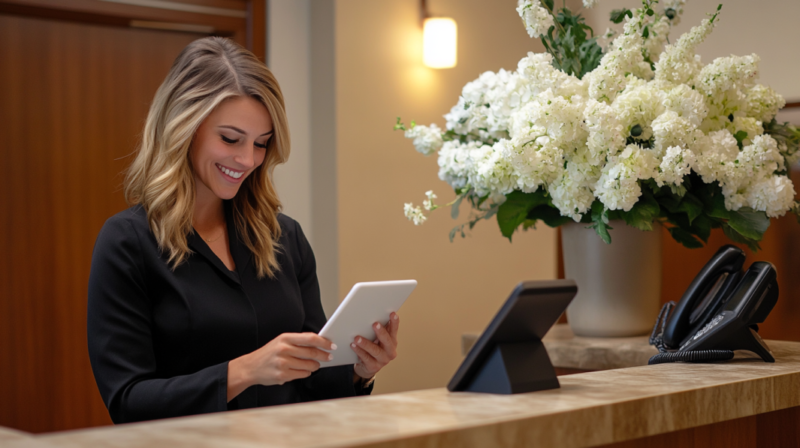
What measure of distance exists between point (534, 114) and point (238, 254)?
73cm

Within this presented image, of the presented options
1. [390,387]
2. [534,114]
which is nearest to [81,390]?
[390,387]

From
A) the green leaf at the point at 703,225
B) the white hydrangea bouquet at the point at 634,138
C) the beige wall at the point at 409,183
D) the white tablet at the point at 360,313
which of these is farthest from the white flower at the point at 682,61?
the beige wall at the point at 409,183

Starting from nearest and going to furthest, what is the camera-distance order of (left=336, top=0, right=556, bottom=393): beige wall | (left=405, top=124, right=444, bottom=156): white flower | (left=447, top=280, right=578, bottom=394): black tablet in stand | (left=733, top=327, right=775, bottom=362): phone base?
(left=447, top=280, right=578, bottom=394): black tablet in stand < (left=733, top=327, right=775, bottom=362): phone base < (left=405, top=124, right=444, bottom=156): white flower < (left=336, top=0, right=556, bottom=393): beige wall

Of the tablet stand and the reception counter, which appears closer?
the reception counter

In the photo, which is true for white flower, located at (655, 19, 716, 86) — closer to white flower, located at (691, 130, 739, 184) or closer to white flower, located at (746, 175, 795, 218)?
white flower, located at (691, 130, 739, 184)

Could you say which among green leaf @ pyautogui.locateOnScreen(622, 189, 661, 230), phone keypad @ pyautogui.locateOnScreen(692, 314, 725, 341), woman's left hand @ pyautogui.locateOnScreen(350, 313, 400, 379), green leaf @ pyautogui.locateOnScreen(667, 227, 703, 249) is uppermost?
green leaf @ pyautogui.locateOnScreen(622, 189, 661, 230)

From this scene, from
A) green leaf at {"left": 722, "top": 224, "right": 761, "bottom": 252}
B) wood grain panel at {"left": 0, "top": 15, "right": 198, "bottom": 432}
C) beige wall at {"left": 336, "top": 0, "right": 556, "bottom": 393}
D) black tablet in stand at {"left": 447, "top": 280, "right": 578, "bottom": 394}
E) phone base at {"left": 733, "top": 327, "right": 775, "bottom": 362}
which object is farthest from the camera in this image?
beige wall at {"left": 336, "top": 0, "right": 556, "bottom": 393}

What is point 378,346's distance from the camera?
4.76 feet

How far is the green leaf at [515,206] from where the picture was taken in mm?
1822

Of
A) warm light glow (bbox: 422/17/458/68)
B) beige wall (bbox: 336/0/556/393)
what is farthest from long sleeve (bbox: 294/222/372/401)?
warm light glow (bbox: 422/17/458/68)

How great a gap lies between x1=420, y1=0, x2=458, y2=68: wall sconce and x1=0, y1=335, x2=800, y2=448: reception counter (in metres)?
2.14

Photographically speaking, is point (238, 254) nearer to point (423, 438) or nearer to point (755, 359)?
point (423, 438)

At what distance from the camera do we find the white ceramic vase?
1.87 m

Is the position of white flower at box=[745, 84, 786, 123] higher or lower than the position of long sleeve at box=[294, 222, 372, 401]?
higher
